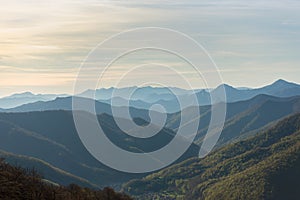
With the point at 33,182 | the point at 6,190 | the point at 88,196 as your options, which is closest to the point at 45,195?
the point at 33,182

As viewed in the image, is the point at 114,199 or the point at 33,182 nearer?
the point at 33,182

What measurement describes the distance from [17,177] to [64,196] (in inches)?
368

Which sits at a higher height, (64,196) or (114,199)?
(64,196)

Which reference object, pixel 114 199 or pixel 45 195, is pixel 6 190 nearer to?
pixel 45 195

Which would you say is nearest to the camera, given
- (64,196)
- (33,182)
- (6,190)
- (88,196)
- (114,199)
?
(6,190)

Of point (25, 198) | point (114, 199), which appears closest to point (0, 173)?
point (25, 198)

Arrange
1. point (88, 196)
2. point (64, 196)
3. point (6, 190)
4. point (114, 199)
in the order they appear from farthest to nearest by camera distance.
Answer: point (114, 199)
point (88, 196)
point (64, 196)
point (6, 190)

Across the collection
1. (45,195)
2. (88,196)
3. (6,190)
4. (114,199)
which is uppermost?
(6,190)

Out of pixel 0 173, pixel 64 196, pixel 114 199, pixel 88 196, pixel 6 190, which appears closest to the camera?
pixel 6 190

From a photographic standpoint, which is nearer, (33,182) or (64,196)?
(33,182)

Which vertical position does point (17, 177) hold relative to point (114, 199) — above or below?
above

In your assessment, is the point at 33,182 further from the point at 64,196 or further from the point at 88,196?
the point at 88,196

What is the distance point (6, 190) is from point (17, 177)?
10001mm

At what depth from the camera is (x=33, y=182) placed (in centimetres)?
6106
